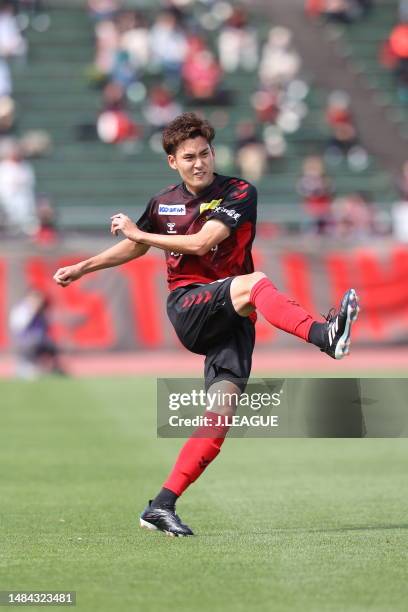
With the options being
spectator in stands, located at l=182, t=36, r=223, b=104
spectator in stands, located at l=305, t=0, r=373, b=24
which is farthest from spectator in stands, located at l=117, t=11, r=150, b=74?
spectator in stands, located at l=305, t=0, r=373, b=24

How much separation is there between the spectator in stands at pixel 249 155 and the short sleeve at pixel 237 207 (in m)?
18.7

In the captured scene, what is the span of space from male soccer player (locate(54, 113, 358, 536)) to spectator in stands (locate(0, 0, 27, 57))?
20.3 meters

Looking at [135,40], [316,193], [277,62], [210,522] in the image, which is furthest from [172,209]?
[277,62]

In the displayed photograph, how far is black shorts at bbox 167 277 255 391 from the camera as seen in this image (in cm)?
719

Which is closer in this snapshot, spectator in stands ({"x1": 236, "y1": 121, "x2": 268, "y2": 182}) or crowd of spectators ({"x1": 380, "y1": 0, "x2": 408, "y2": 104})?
spectator in stands ({"x1": 236, "y1": 121, "x2": 268, "y2": 182})

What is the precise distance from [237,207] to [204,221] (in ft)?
0.68

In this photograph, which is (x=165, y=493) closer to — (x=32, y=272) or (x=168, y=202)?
(x=168, y=202)

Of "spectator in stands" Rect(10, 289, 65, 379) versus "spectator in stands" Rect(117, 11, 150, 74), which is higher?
"spectator in stands" Rect(117, 11, 150, 74)

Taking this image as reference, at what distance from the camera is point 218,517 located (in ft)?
26.0

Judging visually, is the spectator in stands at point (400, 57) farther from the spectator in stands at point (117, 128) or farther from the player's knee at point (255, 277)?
the player's knee at point (255, 277)

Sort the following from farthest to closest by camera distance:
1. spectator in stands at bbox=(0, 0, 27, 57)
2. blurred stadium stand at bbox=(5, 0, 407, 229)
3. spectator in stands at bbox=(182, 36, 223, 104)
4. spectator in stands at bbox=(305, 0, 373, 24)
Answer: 1. spectator in stands at bbox=(305, 0, 373, 24)
2. spectator in stands at bbox=(182, 36, 223, 104)
3. spectator in stands at bbox=(0, 0, 27, 57)
4. blurred stadium stand at bbox=(5, 0, 407, 229)

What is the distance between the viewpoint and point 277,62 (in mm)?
28219

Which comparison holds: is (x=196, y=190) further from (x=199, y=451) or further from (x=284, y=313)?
(x=199, y=451)

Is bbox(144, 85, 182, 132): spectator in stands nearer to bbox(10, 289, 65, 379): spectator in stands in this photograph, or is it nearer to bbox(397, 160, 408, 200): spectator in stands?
bbox(397, 160, 408, 200): spectator in stands
